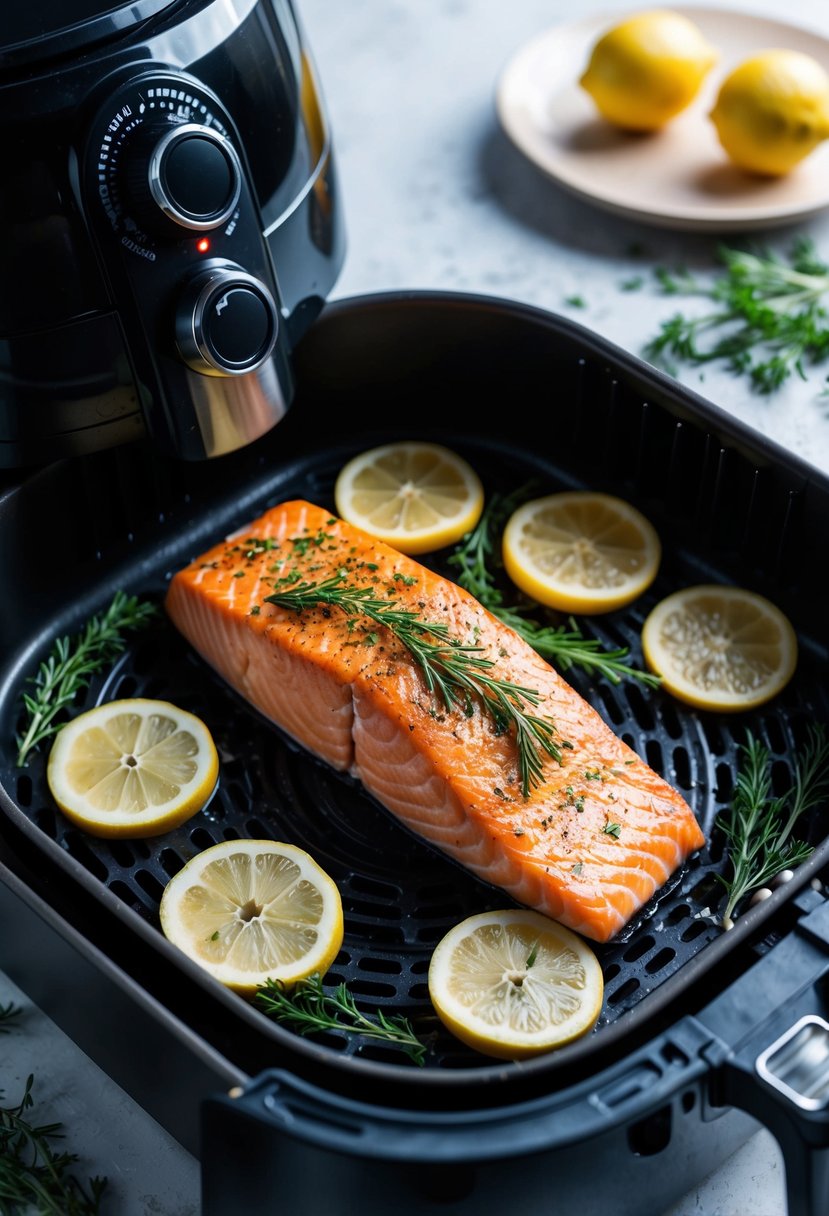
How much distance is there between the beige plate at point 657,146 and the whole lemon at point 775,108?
0.27 feet

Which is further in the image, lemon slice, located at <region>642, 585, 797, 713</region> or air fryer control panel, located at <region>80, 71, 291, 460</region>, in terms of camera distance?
lemon slice, located at <region>642, 585, 797, 713</region>

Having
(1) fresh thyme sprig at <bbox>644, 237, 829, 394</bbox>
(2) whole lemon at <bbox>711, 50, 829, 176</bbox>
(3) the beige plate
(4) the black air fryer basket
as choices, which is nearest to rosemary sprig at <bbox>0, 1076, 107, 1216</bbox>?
(4) the black air fryer basket

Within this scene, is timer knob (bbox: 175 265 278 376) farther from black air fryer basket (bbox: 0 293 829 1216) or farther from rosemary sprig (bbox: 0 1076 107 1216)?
rosemary sprig (bbox: 0 1076 107 1216)

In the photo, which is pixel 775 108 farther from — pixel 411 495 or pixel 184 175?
pixel 184 175

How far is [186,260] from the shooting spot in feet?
4.82

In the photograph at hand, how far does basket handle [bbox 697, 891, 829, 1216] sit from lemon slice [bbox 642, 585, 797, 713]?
481 mm

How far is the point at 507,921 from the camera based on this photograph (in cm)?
144

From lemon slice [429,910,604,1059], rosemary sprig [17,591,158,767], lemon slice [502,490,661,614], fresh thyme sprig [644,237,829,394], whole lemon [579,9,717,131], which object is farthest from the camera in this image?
whole lemon [579,9,717,131]

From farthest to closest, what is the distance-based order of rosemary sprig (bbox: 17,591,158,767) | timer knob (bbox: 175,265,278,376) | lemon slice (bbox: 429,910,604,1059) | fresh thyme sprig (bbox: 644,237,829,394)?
1. fresh thyme sprig (bbox: 644,237,829,394)
2. rosemary sprig (bbox: 17,591,158,767)
3. timer knob (bbox: 175,265,278,376)
4. lemon slice (bbox: 429,910,604,1059)

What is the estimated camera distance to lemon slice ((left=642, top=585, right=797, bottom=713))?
1677 millimetres

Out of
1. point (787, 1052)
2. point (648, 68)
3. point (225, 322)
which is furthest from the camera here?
point (648, 68)

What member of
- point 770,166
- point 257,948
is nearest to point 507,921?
point 257,948

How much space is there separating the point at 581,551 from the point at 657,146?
96cm

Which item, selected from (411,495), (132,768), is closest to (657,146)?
(411,495)
